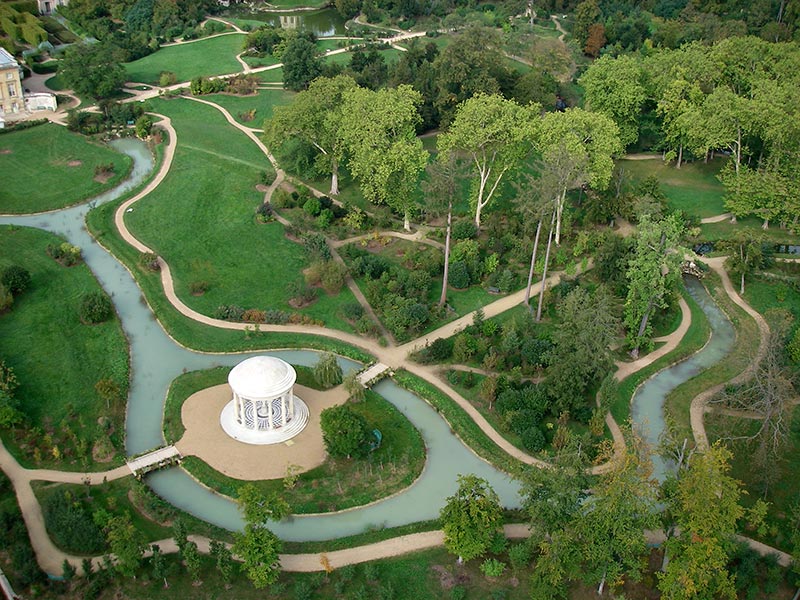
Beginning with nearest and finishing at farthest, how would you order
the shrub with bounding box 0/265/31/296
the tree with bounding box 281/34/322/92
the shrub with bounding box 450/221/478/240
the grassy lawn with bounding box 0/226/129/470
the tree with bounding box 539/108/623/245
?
the grassy lawn with bounding box 0/226/129/470, the shrub with bounding box 0/265/31/296, the tree with bounding box 539/108/623/245, the shrub with bounding box 450/221/478/240, the tree with bounding box 281/34/322/92

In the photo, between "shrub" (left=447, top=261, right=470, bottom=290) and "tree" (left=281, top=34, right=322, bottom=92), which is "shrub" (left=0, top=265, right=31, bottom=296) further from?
"tree" (left=281, top=34, right=322, bottom=92)

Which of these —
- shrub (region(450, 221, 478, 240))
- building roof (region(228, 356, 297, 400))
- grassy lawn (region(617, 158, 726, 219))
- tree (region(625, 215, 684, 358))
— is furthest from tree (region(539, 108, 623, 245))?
building roof (region(228, 356, 297, 400))

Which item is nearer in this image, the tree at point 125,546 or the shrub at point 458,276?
the tree at point 125,546

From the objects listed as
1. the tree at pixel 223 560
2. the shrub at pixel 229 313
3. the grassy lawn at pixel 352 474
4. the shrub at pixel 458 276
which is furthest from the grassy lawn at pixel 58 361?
the shrub at pixel 458 276

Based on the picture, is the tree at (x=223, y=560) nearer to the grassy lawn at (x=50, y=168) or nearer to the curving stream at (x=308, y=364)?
the curving stream at (x=308, y=364)

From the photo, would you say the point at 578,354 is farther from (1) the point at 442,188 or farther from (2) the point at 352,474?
(1) the point at 442,188

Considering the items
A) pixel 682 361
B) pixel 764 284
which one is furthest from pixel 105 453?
pixel 764 284
